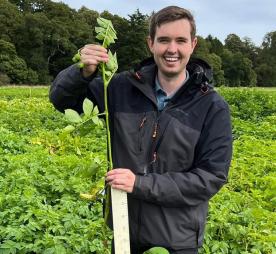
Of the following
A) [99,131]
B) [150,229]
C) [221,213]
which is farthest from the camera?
[99,131]

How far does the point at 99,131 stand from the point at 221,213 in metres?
6.36

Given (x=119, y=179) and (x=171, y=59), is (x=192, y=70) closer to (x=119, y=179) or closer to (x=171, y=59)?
(x=171, y=59)

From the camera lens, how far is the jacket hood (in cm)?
238

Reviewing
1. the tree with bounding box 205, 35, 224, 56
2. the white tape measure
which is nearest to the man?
the white tape measure

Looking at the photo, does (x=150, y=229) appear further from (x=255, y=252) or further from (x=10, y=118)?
(x=10, y=118)

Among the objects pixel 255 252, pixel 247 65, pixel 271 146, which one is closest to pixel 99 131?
pixel 271 146

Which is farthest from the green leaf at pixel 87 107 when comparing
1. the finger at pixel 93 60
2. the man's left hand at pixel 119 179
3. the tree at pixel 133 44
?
the tree at pixel 133 44

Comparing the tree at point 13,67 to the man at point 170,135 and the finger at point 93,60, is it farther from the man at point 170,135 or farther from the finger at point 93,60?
the finger at point 93,60

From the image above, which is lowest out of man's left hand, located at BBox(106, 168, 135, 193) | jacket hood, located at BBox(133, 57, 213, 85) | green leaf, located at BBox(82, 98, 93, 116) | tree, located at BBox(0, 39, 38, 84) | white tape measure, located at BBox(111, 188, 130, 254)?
white tape measure, located at BBox(111, 188, 130, 254)

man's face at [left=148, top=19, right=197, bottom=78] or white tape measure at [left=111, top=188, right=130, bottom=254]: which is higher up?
man's face at [left=148, top=19, right=197, bottom=78]

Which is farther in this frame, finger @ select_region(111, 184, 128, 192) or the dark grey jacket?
the dark grey jacket

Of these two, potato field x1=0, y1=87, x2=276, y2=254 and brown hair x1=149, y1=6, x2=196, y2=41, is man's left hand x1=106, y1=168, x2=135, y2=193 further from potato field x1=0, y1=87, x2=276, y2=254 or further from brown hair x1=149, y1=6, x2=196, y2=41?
brown hair x1=149, y1=6, x2=196, y2=41

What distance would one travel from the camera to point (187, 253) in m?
2.46

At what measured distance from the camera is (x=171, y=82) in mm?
2428
